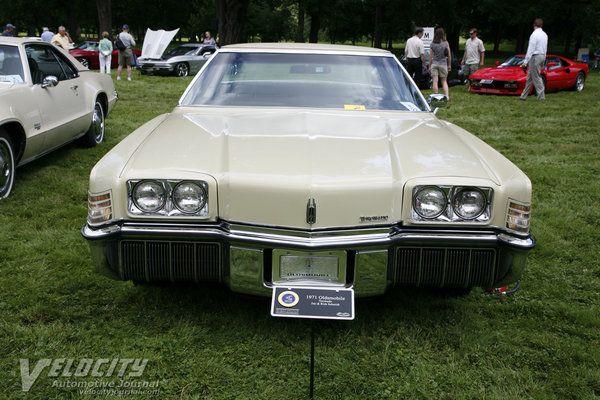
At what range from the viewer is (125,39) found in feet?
49.1

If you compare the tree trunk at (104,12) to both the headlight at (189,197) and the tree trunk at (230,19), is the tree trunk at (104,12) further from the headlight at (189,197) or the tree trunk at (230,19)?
the headlight at (189,197)

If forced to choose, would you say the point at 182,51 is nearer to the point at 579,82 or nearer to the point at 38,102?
the point at 579,82

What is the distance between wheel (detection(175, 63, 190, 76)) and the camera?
17.8 m

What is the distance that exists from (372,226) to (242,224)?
0.58 meters

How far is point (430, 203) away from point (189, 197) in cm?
110

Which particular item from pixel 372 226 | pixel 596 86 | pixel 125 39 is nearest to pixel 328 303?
pixel 372 226

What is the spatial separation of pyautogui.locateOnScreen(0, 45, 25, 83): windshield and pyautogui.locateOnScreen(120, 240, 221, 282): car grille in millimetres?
3614

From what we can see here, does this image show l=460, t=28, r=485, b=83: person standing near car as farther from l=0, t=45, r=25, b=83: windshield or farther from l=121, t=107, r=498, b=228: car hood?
l=121, t=107, r=498, b=228: car hood

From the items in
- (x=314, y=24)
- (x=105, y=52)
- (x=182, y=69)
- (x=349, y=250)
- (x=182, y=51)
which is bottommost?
(x=349, y=250)

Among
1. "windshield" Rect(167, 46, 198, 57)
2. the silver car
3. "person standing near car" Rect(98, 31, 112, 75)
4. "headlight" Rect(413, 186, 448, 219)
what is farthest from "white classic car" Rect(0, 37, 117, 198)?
"windshield" Rect(167, 46, 198, 57)

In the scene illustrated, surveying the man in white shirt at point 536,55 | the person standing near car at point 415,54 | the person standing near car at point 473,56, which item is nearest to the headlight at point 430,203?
the man in white shirt at point 536,55

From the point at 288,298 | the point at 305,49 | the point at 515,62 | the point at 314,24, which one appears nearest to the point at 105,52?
the point at 515,62

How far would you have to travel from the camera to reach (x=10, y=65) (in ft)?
17.5

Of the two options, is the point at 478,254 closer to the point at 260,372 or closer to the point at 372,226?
the point at 372,226
